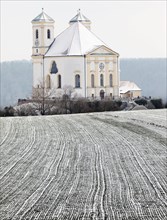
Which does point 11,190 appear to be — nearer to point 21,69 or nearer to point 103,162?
point 103,162

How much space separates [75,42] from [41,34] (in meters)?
3.95

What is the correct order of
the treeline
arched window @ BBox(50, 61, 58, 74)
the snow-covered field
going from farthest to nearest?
arched window @ BBox(50, 61, 58, 74), the treeline, the snow-covered field

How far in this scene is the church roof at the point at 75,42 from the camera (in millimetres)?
78938

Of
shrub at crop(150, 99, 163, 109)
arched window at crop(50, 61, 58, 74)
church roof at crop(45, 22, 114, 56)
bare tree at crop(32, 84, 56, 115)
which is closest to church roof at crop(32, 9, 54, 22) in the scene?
church roof at crop(45, 22, 114, 56)

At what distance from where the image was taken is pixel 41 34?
8169 centimetres

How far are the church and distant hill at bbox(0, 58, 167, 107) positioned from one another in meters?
49.4

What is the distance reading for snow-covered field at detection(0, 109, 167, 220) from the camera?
14391 millimetres

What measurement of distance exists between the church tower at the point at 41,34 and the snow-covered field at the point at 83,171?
167 feet

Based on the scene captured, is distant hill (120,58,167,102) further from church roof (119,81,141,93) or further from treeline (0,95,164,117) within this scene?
treeline (0,95,164,117)

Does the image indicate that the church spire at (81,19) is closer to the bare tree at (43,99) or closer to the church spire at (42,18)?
the church spire at (42,18)

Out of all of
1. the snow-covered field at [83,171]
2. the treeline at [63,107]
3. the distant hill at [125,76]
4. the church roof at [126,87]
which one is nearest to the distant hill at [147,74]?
the distant hill at [125,76]

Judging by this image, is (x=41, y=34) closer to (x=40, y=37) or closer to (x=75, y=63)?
(x=40, y=37)

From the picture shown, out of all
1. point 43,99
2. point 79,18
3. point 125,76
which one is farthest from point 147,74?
point 43,99

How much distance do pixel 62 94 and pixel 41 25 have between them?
9.78 meters
